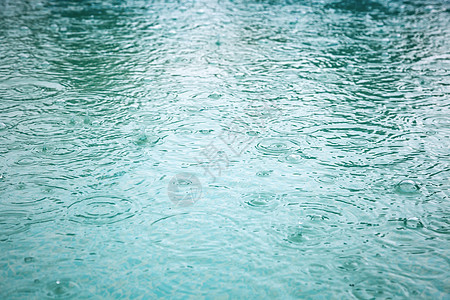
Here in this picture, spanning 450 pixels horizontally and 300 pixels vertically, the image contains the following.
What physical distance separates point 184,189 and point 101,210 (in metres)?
0.65

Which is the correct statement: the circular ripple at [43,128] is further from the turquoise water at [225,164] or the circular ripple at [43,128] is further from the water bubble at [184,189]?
the water bubble at [184,189]

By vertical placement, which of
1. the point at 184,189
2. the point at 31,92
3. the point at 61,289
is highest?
the point at 31,92

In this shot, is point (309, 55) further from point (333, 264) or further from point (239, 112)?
point (333, 264)

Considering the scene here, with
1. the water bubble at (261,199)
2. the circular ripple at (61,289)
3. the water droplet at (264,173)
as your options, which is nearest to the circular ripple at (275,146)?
the water droplet at (264,173)

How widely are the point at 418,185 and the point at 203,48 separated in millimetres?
3670

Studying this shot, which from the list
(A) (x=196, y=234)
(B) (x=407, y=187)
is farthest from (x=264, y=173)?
(B) (x=407, y=187)

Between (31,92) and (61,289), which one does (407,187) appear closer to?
(61,289)

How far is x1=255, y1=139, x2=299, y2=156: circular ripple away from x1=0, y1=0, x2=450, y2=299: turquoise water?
0.09 feet

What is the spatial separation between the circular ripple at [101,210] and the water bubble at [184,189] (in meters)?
0.32

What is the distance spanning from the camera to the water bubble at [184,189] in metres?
3.23

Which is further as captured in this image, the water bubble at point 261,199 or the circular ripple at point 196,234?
the water bubble at point 261,199

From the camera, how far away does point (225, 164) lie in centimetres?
365

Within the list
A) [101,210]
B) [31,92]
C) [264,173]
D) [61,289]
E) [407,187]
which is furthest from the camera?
[31,92]

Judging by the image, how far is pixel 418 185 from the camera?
11.1 ft
